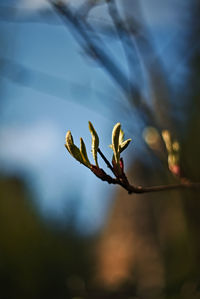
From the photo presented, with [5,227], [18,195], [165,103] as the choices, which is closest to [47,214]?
[5,227]

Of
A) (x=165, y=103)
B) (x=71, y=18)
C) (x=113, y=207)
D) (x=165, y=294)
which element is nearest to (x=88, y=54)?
(x=71, y=18)

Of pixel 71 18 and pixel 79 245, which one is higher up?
pixel 71 18

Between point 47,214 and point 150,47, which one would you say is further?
point 47,214

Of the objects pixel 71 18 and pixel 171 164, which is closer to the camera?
pixel 171 164

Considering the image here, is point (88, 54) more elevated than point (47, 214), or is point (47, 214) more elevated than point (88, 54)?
point (88, 54)

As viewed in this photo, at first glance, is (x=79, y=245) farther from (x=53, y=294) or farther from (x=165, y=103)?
(x=165, y=103)

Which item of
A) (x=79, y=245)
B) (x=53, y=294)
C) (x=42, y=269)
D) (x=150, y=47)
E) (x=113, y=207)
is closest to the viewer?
(x=150, y=47)

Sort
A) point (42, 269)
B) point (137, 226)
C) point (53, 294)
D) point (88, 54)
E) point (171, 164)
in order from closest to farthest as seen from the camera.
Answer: point (171, 164) → point (88, 54) → point (53, 294) → point (137, 226) → point (42, 269)

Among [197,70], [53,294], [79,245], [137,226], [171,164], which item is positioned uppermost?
[197,70]

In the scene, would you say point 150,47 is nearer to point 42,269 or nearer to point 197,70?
point 197,70
